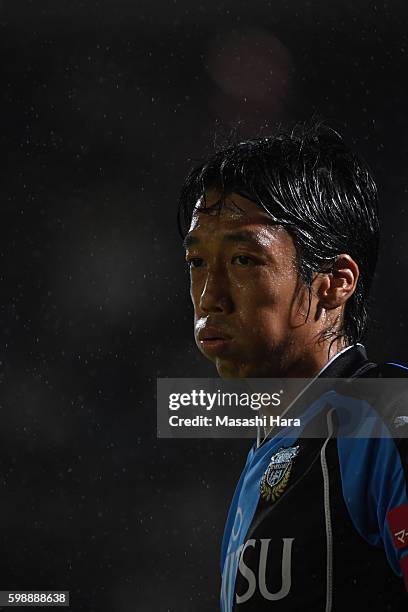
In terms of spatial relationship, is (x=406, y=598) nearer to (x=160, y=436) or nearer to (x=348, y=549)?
(x=348, y=549)

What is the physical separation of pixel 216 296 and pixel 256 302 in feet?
0.16

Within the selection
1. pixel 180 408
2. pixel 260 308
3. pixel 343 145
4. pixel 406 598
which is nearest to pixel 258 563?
pixel 406 598

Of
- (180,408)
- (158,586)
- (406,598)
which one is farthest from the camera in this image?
(158,586)

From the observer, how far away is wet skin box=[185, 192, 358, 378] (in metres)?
1.10

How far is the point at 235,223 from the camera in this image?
A: 3.69 ft

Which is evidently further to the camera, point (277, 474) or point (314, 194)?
point (314, 194)

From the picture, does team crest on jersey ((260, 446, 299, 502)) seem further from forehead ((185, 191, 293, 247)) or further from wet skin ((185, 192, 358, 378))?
forehead ((185, 191, 293, 247))

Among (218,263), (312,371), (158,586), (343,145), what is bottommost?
(158,586)

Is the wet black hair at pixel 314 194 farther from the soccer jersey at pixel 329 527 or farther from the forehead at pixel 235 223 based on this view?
the soccer jersey at pixel 329 527

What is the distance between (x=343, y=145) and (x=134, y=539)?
5.69 feet

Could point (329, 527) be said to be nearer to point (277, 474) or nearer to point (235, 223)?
point (277, 474)

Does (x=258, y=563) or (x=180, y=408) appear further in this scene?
(x=180, y=408)

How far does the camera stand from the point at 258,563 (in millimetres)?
1010

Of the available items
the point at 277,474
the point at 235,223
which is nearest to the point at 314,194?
the point at 235,223
